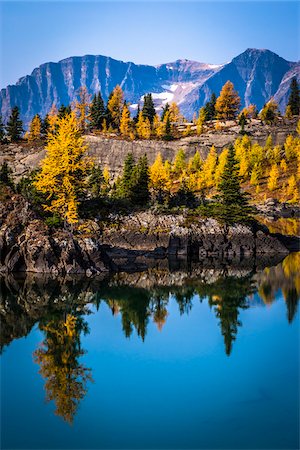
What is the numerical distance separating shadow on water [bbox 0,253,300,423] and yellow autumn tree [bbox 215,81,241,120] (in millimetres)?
90792

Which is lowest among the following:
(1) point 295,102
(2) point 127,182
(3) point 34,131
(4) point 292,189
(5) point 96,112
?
(2) point 127,182

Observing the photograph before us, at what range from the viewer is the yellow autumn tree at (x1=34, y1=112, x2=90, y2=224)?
141 ft

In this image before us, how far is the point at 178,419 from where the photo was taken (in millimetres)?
15359

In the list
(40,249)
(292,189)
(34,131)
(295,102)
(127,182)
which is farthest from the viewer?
(295,102)

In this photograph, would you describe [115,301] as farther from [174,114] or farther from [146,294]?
[174,114]

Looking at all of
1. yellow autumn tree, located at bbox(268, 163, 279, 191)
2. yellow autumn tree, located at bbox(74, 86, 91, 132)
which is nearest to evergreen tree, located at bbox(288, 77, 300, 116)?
yellow autumn tree, located at bbox(268, 163, 279, 191)

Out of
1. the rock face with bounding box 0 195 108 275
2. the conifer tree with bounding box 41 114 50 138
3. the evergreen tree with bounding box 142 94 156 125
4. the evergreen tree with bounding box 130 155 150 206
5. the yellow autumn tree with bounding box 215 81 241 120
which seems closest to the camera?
the rock face with bounding box 0 195 108 275

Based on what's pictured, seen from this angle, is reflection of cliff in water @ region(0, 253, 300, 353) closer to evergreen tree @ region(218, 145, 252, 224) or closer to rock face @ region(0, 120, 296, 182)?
evergreen tree @ region(218, 145, 252, 224)

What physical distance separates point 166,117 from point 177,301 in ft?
340

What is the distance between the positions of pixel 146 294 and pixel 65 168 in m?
15.9

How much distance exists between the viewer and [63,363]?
66.6 ft

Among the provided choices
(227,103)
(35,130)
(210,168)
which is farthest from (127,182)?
(227,103)

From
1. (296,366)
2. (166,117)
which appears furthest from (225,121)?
(296,366)

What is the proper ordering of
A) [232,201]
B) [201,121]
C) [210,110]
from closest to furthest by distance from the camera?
[232,201]
[201,121]
[210,110]
